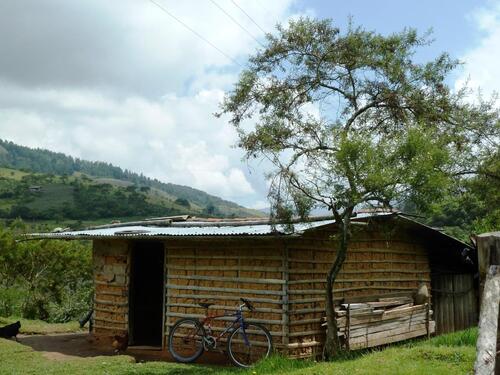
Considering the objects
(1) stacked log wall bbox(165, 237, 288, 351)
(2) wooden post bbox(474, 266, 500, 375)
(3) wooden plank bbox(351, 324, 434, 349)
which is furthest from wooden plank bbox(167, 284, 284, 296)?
(2) wooden post bbox(474, 266, 500, 375)

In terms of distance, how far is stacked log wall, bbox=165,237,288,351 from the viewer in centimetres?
1138

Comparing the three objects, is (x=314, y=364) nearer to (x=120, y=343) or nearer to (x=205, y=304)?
(x=205, y=304)

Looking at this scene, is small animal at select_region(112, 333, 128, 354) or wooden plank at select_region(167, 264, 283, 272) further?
small animal at select_region(112, 333, 128, 354)

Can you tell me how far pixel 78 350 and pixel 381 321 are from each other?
7.13 m

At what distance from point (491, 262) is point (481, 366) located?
1.56ft

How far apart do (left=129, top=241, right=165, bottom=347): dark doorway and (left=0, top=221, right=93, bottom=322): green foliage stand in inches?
218

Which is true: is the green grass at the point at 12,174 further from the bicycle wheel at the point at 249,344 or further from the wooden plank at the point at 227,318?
the bicycle wheel at the point at 249,344

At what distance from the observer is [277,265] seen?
37.5 feet

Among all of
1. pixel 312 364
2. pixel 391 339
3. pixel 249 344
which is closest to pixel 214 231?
pixel 249 344

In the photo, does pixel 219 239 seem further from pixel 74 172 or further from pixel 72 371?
pixel 74 172

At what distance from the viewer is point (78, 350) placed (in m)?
13.5

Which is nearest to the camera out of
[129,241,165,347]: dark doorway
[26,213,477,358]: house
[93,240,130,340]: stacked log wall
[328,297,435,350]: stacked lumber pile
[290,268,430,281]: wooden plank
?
[26,213,477,358]: house

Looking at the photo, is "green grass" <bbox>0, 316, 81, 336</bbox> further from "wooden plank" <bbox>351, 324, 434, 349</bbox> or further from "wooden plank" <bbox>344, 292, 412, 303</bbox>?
"wooden plank" <bbox>351, 324, 434, 349</bbox>

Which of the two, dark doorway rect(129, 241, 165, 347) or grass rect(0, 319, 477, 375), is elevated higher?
dark doorway rect(129, 241, 165, 347)
